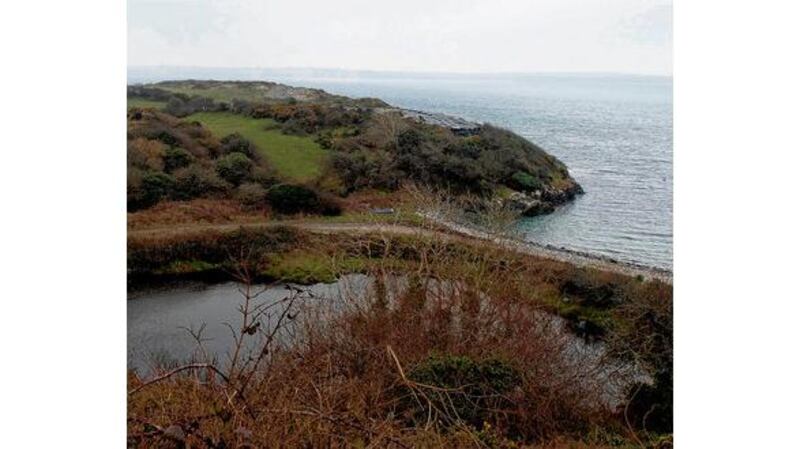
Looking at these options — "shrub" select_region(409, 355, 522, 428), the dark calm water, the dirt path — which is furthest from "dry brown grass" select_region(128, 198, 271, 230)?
"shrub" select_region(409, 355, 522, 428)

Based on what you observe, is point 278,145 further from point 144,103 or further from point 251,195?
point 144,103

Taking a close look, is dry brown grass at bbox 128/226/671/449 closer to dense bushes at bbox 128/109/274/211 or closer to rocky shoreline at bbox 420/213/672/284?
rocky shoreline at bbox 420/213/672/284

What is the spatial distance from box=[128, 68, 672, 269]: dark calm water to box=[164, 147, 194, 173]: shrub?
452 millimetres

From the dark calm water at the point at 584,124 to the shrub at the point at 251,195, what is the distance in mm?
681

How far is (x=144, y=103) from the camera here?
5.35 m

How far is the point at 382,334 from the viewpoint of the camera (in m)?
5.48

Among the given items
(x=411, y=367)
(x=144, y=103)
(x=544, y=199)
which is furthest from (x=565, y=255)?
(x=144, y=103)

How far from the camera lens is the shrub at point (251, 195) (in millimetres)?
5438

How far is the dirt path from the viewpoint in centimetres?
521

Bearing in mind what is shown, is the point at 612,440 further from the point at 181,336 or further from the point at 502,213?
the point at 181,336
